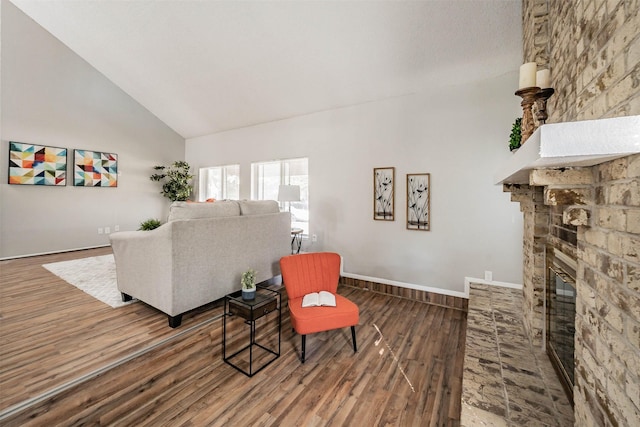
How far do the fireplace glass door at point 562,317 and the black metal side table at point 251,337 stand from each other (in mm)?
1747

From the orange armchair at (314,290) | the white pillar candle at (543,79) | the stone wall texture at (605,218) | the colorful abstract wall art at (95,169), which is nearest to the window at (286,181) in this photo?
the orange armchair at (314,290)

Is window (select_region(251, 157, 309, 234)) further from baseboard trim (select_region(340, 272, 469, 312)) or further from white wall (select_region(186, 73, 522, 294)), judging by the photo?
baseboard trim (select_region(340, 272, 469, 312))

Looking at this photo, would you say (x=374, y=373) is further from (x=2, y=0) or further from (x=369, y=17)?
(x=2, y=0)

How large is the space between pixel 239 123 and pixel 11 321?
421 cm

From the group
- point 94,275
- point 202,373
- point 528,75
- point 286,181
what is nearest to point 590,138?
point 528,75

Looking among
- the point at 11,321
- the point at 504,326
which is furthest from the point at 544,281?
the point at 11,321

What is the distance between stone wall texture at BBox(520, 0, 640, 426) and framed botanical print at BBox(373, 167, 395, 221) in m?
2.40

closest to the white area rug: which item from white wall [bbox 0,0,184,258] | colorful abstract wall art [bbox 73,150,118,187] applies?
white wall [bbox 0,0,184,258]

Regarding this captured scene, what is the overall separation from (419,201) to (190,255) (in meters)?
2.77

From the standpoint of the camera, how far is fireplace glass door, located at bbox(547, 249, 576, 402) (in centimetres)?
129

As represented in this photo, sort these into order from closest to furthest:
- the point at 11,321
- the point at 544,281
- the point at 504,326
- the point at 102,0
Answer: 1. the point at 544,281
2. the point at 504,326
3. the point at 11,321
4. the point at 102,0

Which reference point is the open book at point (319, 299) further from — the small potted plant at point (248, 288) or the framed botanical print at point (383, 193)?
the framed botanical print at point (383, 193)

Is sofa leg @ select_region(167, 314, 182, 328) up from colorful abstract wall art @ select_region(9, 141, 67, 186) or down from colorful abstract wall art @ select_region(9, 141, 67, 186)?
down

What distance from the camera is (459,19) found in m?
2.45
